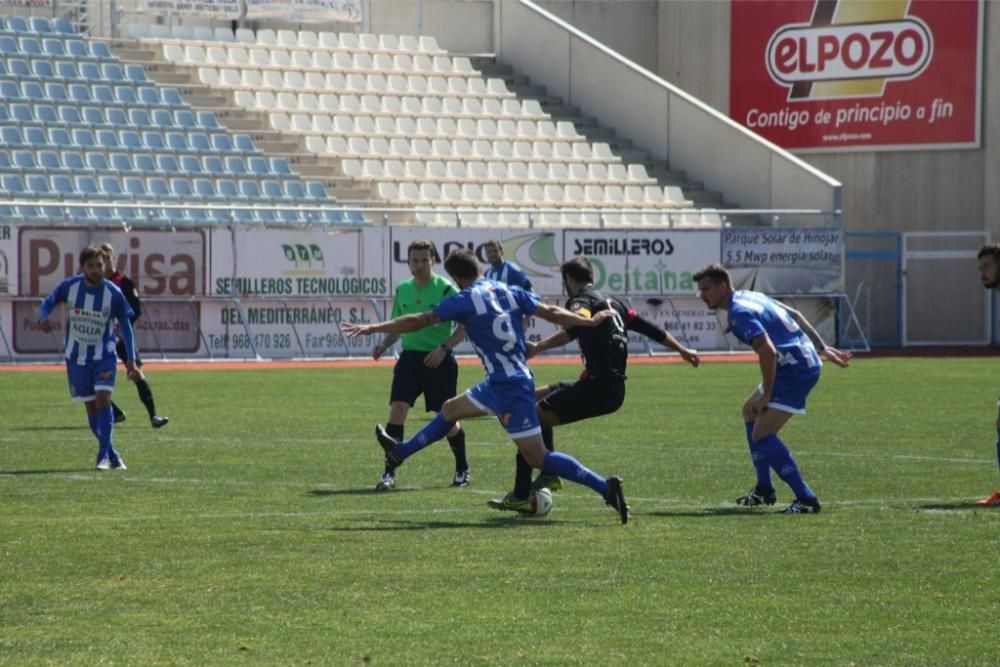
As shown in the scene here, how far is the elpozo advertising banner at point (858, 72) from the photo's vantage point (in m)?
43.0

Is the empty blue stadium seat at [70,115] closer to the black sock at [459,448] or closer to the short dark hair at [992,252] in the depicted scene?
the black sock at [459,448]

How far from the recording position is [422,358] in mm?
15078

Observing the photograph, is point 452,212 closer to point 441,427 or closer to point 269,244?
point 269,244

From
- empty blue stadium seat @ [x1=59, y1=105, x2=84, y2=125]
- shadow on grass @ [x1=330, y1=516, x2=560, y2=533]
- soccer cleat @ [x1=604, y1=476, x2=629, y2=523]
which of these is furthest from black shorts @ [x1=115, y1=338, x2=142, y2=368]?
empty blue stadium seat @ [x1=59, y1=105, x2=84, y2=125]

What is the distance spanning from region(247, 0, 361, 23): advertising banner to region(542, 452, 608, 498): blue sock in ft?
100

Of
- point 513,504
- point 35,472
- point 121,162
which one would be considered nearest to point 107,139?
point 121,162

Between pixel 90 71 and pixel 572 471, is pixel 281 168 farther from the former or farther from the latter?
pixel 572 471

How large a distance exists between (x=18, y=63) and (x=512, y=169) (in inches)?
457

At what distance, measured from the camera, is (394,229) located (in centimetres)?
3588

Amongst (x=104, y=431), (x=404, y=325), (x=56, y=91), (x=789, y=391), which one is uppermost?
(x=56, y=91)

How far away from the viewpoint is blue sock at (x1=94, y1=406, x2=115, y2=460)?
15250 mm

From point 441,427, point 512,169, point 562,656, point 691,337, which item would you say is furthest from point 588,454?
point 512,169

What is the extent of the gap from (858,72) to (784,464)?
3379cm

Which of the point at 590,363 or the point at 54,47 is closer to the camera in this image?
the point at 590,363
